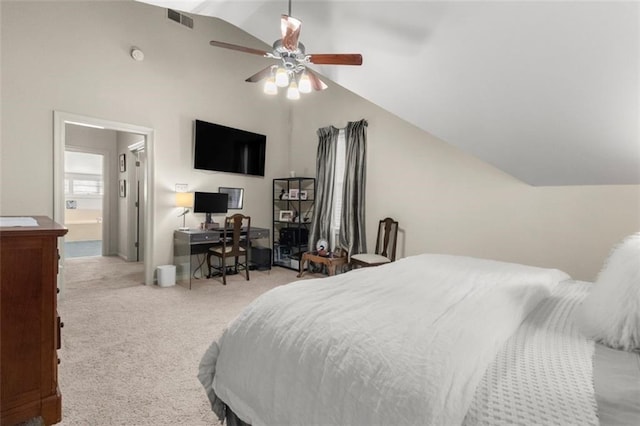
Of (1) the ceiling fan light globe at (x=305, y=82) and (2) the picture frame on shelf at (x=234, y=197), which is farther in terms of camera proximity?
(2) the picture frame on shelf at (x=234, y=197)

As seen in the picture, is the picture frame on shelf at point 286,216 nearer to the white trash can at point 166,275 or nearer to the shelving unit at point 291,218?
the shelving unit at point 291,218

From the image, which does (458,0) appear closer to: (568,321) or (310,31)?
(310,31)

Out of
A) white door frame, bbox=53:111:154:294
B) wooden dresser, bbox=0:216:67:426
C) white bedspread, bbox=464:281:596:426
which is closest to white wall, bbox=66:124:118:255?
white door frame, bbox=53:111:154:294

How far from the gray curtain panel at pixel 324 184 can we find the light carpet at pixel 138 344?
41.2 inches

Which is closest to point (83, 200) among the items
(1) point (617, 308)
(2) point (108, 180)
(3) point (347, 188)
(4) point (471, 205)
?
(2) point (108, 180)

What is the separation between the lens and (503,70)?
1.99m

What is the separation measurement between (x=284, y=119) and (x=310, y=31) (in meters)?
3.05

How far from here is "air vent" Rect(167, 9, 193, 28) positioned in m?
4.19

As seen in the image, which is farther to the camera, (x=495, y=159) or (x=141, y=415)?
(x=495, y=159)

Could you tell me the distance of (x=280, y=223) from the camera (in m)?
5.70

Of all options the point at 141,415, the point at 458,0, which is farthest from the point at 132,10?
the point at 141,415

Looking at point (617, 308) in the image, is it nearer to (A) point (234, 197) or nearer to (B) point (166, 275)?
(B) point (166, 275)

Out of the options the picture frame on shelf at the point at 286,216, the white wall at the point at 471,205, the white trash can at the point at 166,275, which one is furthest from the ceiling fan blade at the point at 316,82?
the white trash can at the point at 166,275

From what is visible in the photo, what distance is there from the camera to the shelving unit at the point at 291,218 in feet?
17.3
